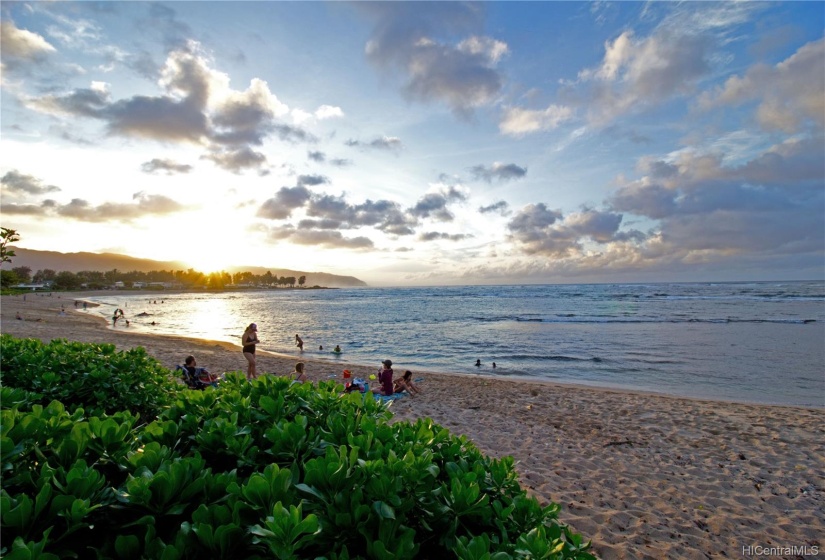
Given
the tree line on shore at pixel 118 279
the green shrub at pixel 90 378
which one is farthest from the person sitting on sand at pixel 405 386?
the tree line on shore at pixel 118 279

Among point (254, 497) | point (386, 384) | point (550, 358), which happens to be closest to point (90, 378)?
point (254, 497)

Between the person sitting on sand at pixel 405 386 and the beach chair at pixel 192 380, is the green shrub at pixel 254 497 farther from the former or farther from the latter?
the person sitting on sand at pixel 405 386

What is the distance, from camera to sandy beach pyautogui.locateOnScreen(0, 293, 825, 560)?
16.5ft

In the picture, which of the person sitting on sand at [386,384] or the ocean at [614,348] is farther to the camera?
the ocean at [614,348]

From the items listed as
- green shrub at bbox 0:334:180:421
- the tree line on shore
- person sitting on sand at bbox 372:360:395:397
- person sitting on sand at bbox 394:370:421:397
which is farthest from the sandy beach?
the tree line on shore

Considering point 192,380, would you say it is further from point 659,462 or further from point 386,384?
point 659,462

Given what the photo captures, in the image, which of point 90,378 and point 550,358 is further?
point 550,358

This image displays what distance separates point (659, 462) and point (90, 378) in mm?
9045

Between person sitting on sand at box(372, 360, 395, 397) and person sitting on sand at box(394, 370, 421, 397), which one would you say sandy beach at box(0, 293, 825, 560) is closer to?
person sitting on sand at box(394, 370, 421, 397)

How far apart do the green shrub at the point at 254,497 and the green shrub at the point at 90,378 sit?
3.15 meters

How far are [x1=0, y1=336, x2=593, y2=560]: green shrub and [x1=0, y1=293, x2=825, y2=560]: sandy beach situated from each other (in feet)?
12.7

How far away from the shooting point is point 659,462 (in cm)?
719

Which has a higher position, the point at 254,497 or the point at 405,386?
the point at 254,497

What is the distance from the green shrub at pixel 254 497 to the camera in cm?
142
